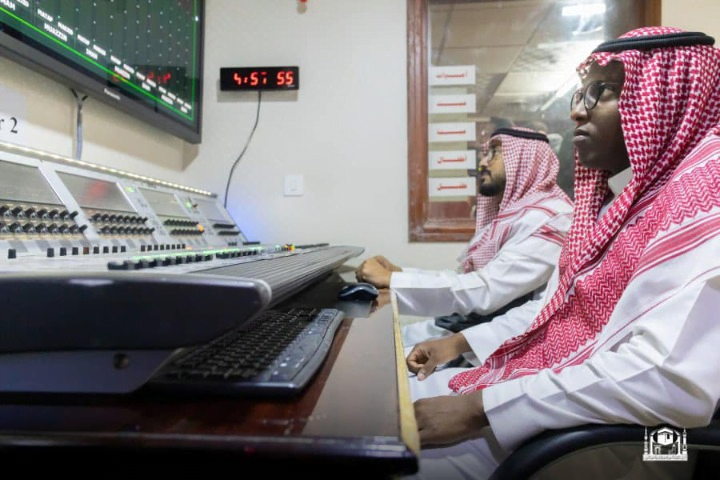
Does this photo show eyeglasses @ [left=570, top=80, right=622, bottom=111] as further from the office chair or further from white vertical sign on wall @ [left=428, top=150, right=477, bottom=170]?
white vertical sign on wall @ [left=428, top=150, right=477, bottom=170]

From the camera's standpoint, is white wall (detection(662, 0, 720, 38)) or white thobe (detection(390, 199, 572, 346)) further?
white wall (detection(662, 0, 720, 38))

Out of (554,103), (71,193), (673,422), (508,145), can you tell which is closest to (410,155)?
(508,145)

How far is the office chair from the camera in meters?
0.62

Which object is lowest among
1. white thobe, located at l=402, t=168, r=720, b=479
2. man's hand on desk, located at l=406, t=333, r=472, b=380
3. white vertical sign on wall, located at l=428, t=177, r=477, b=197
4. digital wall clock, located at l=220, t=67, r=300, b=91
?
man's hand on desk, located at l=406, t=333, r=472, b=380

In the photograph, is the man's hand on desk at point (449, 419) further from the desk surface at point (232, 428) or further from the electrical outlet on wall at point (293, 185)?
the electrical outlet on wall at point (293, 185)

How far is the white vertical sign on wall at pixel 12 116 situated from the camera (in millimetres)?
1216

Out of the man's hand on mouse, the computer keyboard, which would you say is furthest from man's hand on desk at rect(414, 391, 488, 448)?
the man's hand on mouse

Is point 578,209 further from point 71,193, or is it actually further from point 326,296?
point 71,193

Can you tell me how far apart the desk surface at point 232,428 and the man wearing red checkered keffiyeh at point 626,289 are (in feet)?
1.15

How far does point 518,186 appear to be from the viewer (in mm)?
1775

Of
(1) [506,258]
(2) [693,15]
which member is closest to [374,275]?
(1) [506,258]

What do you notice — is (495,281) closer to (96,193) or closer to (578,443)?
(578,443)

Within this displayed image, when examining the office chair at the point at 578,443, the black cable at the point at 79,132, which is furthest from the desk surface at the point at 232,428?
the black cable at the point at 79,132

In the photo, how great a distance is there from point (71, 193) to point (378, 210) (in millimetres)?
1394
